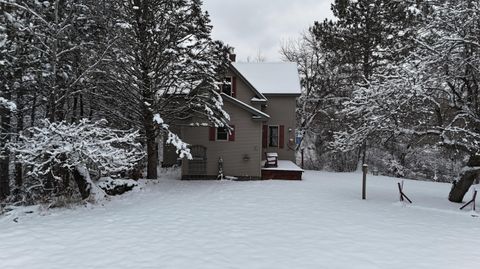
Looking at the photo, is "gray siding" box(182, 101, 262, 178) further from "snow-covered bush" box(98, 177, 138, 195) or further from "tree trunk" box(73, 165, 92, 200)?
"tree trunk" box(73, 165, 92, 200)

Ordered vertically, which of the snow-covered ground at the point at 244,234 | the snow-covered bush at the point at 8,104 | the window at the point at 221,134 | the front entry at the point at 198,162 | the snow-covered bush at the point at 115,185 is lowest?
the snow-covered ground at the point at 244,234

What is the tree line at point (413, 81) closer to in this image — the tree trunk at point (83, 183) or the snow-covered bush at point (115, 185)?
the snow-covered bush at point (115, 185)

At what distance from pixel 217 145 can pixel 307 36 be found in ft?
60.8

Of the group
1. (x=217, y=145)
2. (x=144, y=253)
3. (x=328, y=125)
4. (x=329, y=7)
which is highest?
(x=329, y=7)

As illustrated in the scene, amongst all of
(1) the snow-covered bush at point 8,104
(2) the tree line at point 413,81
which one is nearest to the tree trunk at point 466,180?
(2) the tree line at point 413,81

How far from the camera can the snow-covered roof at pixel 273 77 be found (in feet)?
75.6

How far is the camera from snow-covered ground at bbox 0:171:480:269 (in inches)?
234

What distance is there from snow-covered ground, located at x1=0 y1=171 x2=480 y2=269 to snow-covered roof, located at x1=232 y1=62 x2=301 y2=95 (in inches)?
455

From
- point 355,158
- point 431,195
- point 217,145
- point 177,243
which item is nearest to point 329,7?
point 355,158

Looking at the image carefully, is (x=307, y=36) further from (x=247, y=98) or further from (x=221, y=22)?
(x=247, y=98)

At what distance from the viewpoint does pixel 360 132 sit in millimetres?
12750

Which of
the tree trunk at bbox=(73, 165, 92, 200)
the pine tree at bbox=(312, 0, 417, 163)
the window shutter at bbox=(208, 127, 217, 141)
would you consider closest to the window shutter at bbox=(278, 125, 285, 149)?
the pine tree at bbox=(312, 0, 417, 163)

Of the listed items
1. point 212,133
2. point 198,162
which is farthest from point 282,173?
point 198,162

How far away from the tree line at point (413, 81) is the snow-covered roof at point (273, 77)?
11.3ft
